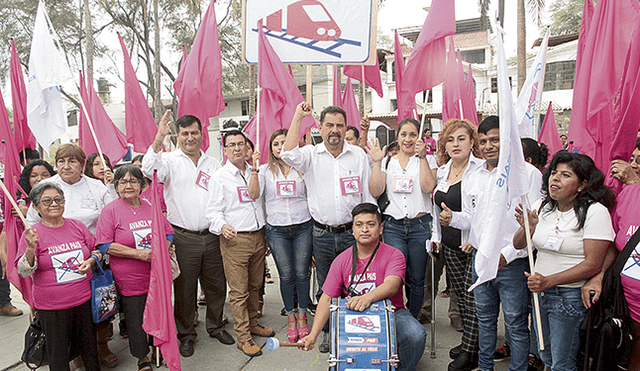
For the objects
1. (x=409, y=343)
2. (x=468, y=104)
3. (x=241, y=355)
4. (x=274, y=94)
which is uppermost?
(x=468, y=104)

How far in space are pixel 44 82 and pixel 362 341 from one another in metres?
4.09

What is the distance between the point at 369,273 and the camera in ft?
10.8

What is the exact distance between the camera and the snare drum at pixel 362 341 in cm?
278

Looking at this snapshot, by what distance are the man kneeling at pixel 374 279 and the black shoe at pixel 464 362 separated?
2.02 feet

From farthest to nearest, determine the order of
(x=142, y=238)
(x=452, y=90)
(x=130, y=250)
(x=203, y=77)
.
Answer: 1. (x=452, y=90)
2. (x=203, y=77)
3. (x=142, y=238)
4. (x=130, y=250)

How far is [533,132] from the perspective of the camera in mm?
4730

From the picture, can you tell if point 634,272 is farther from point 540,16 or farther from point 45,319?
point 540,16

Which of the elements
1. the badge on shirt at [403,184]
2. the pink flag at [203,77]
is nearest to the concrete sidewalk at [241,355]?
the badge on shirt at [403,184]

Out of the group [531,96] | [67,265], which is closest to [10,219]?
[67,265]

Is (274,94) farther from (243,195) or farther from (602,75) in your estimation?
(602,75)

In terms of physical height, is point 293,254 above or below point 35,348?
above

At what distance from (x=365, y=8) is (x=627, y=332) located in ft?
12.1

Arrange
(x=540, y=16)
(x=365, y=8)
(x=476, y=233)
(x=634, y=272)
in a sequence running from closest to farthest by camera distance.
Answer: (x=634, y=272) → (x=476, y=233) → (x=365, y=8) → (x=540, y=16)

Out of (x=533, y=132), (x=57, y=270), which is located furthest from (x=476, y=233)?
(x=57, y=270)
